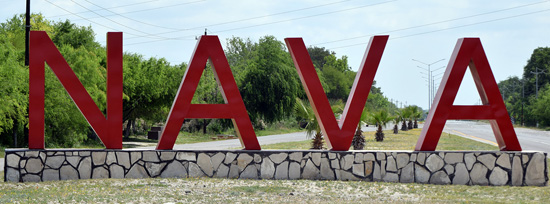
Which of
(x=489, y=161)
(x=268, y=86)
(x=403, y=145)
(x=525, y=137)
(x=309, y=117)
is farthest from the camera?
(x=268, y=86)

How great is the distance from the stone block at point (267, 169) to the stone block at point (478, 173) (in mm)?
4733

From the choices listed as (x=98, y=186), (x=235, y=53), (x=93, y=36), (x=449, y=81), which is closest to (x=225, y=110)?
(x=98, y=186)

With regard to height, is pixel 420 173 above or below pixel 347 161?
below

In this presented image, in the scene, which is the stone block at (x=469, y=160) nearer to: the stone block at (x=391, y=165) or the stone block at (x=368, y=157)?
the stone block at (x=391, y=165)

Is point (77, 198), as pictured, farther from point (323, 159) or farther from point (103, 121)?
point (323, 159)

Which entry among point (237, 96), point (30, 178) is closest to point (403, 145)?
point (237, 96)

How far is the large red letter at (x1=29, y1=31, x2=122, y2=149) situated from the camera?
14062 millimetres

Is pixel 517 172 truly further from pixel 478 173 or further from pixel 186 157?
pixel 186 157

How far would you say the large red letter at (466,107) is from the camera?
14.3 meters

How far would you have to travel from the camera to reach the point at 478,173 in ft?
46.1

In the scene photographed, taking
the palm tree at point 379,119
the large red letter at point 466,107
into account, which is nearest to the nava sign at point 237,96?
the large red letter at point 466,107

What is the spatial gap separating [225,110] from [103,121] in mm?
2932

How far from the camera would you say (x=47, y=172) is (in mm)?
14039

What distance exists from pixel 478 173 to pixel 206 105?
6.67m
